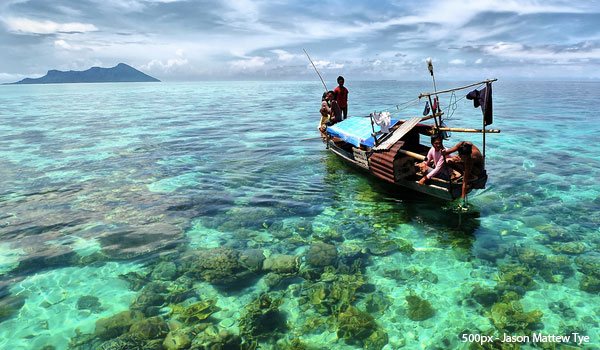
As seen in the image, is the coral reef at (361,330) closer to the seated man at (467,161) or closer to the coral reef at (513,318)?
the coral reef at (513,318)

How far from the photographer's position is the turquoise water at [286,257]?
8172 millimetres

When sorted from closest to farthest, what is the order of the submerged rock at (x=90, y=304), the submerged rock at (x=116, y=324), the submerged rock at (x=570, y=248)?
the submerged rock at (x=116, y=324) → the submerged rock at (x=90, y=304) → the submerged rock at (x=570, y=248)

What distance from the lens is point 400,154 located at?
1395 cm

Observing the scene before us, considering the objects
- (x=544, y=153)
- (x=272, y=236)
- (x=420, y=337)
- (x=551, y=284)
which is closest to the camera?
(x=420, y=337)

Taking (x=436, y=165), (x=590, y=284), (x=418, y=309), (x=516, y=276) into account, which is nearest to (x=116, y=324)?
(x=418, y=309)

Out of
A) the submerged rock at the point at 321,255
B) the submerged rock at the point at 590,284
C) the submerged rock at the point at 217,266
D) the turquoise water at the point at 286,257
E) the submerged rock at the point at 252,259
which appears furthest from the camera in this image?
the submerged rock at the point at 321,255

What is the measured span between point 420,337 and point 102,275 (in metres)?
8.71

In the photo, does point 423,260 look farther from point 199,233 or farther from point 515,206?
point 199,233

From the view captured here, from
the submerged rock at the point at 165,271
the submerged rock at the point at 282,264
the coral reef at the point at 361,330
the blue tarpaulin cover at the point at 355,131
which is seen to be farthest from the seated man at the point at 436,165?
the submerged rock at the point at 165,271

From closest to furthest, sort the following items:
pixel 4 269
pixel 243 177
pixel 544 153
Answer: pixel 4 269 → pixel 243 177 → pixel 544 153

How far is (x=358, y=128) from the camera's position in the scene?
18.7 meters

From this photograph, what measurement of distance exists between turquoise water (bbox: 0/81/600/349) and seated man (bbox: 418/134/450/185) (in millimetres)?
1514

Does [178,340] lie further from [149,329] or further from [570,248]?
[570,248]

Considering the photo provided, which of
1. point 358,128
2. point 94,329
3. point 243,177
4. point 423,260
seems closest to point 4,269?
point 94,329
